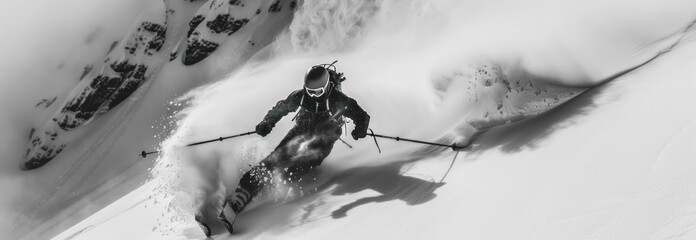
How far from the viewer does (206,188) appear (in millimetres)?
6789

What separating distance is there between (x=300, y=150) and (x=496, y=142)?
253cm

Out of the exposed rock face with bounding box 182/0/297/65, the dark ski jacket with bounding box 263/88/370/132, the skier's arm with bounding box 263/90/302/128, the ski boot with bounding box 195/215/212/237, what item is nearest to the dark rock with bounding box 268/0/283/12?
the exposed rock face with bounding box 182/0/297/65

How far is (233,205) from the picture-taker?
648 cm

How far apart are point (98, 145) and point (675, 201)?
9924 centimetres

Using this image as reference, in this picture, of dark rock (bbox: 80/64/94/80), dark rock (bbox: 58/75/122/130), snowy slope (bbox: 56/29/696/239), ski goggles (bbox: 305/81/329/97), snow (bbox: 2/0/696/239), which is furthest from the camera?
dark rock (bbox: 80/64/94/80)

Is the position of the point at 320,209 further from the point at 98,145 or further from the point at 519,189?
the point at 98,145

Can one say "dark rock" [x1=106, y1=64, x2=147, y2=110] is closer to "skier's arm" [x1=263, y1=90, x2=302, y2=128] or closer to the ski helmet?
"skier's arm" [x1=263, y1=90, x2=302, y2=128]

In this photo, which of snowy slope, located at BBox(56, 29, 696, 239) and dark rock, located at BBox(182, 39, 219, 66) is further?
dark rock, located at BBox(182, 39, 219, 66)

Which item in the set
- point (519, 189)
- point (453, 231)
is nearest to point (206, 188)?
point (453, 231)

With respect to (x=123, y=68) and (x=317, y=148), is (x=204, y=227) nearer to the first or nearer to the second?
(x=317, y=148)

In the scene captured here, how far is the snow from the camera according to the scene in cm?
436

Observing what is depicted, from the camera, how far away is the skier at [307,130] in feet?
21.8

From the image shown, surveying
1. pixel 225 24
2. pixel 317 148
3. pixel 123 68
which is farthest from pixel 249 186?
pixel 123 68

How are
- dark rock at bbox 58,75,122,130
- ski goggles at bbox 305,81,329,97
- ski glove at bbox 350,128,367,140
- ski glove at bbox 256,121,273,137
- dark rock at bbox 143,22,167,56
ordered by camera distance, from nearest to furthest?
ski glove at bbox 350,128,367,140
ski goggles at bbox 305,81,329,97
ski glove at bbox 256,121,273,137
dark rock at bbox 143,22,167,56
dark rock at bbox 58,75,122,130
